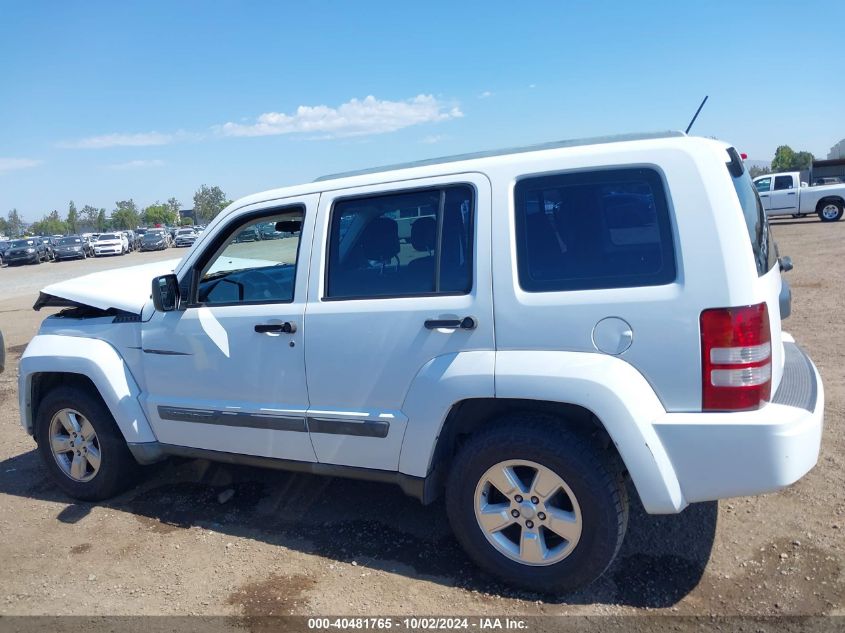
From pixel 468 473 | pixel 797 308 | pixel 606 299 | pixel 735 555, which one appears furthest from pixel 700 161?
pixel 797 308

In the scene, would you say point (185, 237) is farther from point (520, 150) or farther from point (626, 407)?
point (626, 407)

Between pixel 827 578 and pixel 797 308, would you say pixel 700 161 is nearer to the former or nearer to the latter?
pixel 827 578

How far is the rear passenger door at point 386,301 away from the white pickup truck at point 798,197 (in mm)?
22992

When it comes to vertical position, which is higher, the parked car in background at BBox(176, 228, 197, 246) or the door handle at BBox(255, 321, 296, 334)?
the door handle at BBox(255, 321, 296, 334)

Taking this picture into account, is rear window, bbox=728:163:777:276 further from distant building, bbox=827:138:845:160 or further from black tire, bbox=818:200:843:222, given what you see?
distant building, bbox=827:138:845:160

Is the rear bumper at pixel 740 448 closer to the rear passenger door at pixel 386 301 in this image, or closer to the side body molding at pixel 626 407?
the side body molding at pixel 626 407

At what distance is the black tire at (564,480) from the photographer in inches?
118

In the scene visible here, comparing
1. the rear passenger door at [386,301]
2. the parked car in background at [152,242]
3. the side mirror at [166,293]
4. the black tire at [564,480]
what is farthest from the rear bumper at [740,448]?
the parked car in background at [152,242]

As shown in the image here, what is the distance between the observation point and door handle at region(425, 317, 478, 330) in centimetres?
316

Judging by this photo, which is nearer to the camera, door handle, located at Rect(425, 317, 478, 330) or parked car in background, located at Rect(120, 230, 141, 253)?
door handle, located at Rect(425, 317, 478, 330)

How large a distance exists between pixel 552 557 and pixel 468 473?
536 mm

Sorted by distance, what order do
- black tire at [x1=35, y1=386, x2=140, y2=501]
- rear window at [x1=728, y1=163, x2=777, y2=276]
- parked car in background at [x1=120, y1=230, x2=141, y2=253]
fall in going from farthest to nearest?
parked car in background at [x1=120, y1=230, x2=141, y2=253] → black tire at [x1=35, y1=386, x2=140, y2=501] → rear window at [x1=728, y1=163, x2=777, y2=276]

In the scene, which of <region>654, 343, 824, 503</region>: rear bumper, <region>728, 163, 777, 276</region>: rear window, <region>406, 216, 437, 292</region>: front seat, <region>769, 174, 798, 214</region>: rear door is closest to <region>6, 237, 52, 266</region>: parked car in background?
<region>769, 174, 798, 214</region>: rear door

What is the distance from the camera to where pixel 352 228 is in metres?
3.66
